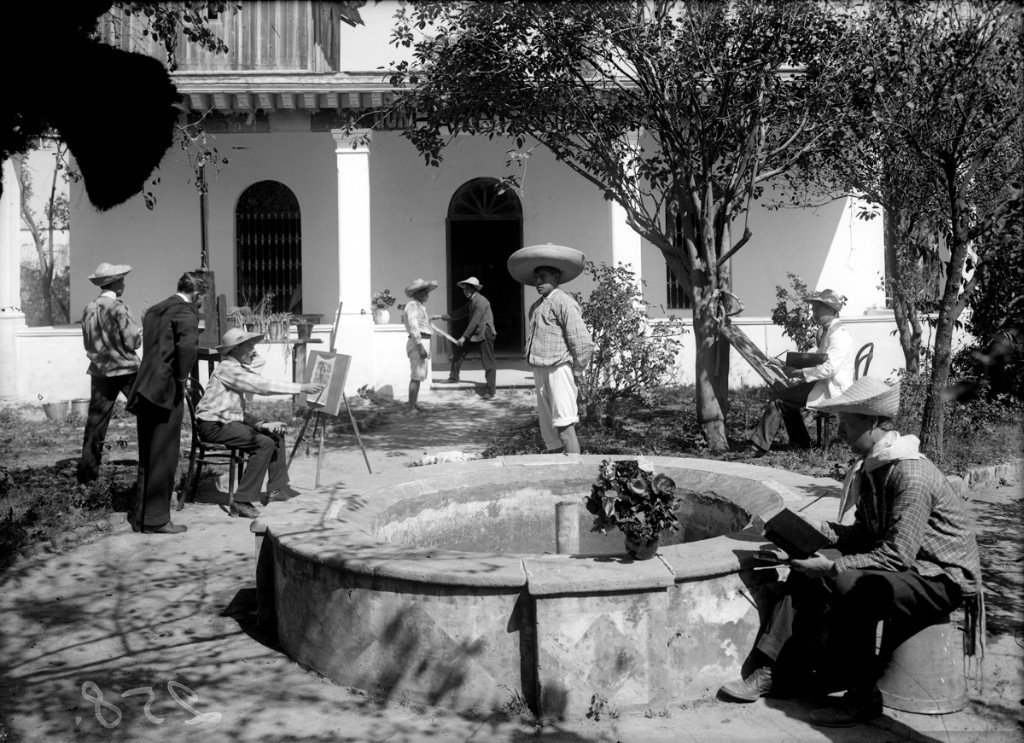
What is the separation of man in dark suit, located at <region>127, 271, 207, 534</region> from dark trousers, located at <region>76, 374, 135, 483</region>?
44.7 inches

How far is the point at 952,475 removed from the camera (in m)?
8.13

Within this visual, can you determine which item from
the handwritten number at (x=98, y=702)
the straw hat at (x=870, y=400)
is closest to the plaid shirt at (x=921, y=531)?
the straw hat at (x=870, y=400)

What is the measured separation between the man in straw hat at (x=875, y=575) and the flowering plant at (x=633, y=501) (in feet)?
1.87

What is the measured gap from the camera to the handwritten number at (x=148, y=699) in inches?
167

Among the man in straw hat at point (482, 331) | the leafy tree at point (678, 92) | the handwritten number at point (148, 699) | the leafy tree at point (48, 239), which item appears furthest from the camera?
the leafy tree at point (48, 239)

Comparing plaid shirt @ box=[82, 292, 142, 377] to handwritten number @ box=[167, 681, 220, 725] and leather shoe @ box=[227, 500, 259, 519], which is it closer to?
leather shoe @ box=[227, 500, 259, 519]

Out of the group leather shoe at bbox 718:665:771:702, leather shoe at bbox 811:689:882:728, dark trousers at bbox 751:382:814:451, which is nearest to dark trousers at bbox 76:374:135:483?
dark trousers at bbox 751:382:814:451

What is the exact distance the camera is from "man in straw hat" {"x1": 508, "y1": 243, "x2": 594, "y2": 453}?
26.6ft

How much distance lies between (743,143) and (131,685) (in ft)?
22.4

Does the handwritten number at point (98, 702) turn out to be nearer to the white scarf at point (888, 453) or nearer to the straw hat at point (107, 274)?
the white scarf at point (888, 453)

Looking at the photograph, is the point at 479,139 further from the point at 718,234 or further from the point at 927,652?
the point at 927,652

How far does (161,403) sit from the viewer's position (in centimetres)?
693

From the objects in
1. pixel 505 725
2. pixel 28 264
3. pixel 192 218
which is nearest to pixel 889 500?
pixel 505 725

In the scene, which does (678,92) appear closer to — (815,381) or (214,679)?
(815,381)
